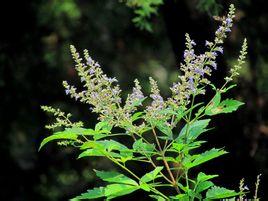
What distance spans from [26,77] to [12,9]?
103cm

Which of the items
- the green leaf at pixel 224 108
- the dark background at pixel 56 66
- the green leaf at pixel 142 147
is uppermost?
the dark background at pixel 56 66

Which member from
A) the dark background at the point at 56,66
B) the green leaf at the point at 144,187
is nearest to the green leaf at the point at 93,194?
the green leaf at the point at 144,187

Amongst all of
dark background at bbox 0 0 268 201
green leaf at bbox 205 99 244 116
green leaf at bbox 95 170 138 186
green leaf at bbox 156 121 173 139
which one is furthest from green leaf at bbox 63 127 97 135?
dark background at bbox 0 0 268 201

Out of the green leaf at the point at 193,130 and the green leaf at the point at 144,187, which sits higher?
the green leaf at the point at 193,130

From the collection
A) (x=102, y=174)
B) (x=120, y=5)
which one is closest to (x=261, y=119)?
(x=120, y=5)

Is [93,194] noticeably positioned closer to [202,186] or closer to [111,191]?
[111,191]

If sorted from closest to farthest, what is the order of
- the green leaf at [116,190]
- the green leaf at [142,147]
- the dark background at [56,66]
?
the green leaf at [116,190], the green leaf at [142,147], the dark background at [56,66]

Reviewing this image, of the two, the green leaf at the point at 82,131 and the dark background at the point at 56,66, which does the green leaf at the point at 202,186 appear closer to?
the green leaf at the point at 82,131

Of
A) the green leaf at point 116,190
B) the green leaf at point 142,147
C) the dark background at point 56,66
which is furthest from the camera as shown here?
the dark background at point 56,66

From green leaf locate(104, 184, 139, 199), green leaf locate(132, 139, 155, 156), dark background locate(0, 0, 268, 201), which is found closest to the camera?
green leaf locate(104, 184, 139, 199)

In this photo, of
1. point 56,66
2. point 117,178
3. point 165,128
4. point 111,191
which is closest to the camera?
point 111,191

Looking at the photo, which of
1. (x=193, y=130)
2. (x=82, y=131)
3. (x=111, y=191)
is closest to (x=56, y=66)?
(x=193, y=130)

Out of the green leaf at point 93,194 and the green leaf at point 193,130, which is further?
the green leaf at point 193,130

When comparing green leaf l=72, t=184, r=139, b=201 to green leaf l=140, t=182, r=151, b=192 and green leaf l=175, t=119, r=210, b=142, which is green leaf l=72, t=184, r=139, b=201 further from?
green leaf l=175, t=119, r=210, b=142
